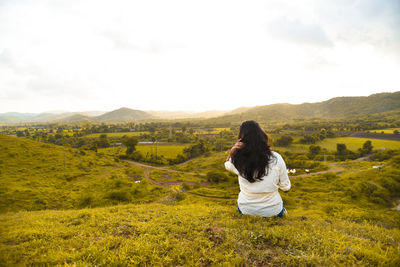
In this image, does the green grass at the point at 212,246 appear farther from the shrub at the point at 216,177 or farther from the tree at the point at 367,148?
the tree at the point at 367,148

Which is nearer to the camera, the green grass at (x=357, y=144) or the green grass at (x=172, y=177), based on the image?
the green grass at (x=172, y=177)

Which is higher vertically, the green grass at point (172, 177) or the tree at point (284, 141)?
the tree at point (284, 141)

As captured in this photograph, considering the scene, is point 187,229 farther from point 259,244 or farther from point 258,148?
point 258,148

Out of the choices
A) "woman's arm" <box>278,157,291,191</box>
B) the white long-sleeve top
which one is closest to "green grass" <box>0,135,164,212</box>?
the white long-sleeve top

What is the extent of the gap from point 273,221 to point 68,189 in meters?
62.4

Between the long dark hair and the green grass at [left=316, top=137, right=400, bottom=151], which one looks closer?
the long dark hair

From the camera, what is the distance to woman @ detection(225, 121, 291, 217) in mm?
5660

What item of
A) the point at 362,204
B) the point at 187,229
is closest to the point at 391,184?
the point at 362,204

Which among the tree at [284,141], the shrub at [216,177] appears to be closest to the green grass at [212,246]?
the shrub at [216,177]

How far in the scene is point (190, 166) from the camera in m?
87.5

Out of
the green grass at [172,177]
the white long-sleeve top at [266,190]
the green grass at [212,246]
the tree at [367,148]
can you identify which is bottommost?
the green grass at [172,177]

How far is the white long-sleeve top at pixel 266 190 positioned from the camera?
230 inches

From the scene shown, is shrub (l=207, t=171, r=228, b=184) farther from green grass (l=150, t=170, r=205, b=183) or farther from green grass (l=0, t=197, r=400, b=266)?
green grass (l=0, t=197, r=400, b=266)

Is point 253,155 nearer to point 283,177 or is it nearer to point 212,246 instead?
point 283,177
